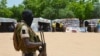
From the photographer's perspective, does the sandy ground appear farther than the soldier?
Yes

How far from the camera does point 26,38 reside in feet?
17.9

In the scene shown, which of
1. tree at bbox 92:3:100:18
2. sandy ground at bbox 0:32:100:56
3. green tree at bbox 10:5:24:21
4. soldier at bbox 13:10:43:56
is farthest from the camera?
green tree at bbox 10:5:24:21

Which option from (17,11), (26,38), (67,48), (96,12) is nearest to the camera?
(26,38)

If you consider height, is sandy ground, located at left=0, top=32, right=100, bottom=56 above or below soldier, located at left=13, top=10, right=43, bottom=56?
below

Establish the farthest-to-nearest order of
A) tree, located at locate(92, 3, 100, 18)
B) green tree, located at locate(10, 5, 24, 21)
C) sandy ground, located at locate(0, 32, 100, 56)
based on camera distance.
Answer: green tree, located at locate(10, 5, 24, 21) < tree, located at locate(92, 3, 100, 18) < sandy ground, located at locate(0, 32, 100, 56)

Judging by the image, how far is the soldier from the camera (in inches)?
216

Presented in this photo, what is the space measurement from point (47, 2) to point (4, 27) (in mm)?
45838

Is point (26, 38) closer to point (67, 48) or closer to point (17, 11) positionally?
point (67, 48)

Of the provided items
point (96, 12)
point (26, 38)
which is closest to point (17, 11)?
point (96, 12)

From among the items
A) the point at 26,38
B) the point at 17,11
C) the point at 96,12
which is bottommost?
the point at 96,12

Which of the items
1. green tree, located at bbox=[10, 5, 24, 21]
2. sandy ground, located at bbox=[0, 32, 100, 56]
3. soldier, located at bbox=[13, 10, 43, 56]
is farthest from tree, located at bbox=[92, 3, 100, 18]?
soldier, located at bbox=[13, 10, 43, 56]

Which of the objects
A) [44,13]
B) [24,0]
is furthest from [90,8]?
[24,0]

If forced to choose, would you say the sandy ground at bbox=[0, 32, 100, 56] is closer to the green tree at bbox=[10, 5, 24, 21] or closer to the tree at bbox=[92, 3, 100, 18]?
the tree at bbox=[92, 3, 100, 18]

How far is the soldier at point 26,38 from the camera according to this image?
5.50m
